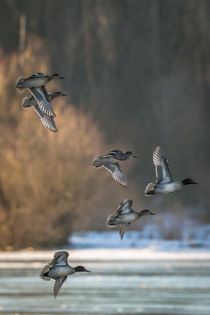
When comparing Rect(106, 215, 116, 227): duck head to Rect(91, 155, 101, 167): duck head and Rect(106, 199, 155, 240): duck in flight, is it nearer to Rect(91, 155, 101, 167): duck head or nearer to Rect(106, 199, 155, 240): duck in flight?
Rect(106, 199, 155, 240): duck in flight

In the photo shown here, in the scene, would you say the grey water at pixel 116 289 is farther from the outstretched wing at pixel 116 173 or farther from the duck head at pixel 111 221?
the outstretched wing at pixel 116 173

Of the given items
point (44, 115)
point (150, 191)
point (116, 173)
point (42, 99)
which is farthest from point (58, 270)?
point (42, 99)

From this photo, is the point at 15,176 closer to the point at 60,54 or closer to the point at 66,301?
the point at 66,301

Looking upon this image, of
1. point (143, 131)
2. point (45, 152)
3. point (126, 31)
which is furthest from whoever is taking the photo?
point (126, 31)

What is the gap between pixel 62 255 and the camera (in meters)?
17.3

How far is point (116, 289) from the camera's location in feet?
79.4

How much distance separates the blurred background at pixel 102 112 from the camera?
118 ft

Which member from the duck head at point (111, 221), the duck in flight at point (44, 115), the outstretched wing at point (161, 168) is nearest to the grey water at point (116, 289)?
the duck head at point (111, 221)

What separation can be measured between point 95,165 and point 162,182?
0.94 meters

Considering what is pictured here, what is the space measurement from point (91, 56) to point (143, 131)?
5.42 m

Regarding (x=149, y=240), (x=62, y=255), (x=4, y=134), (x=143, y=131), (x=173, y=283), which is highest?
(x=143, y=131)

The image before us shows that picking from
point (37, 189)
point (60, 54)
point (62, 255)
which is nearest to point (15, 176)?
point (37, 189)

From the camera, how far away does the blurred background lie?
118 feet

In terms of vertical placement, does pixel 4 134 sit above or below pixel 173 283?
above
